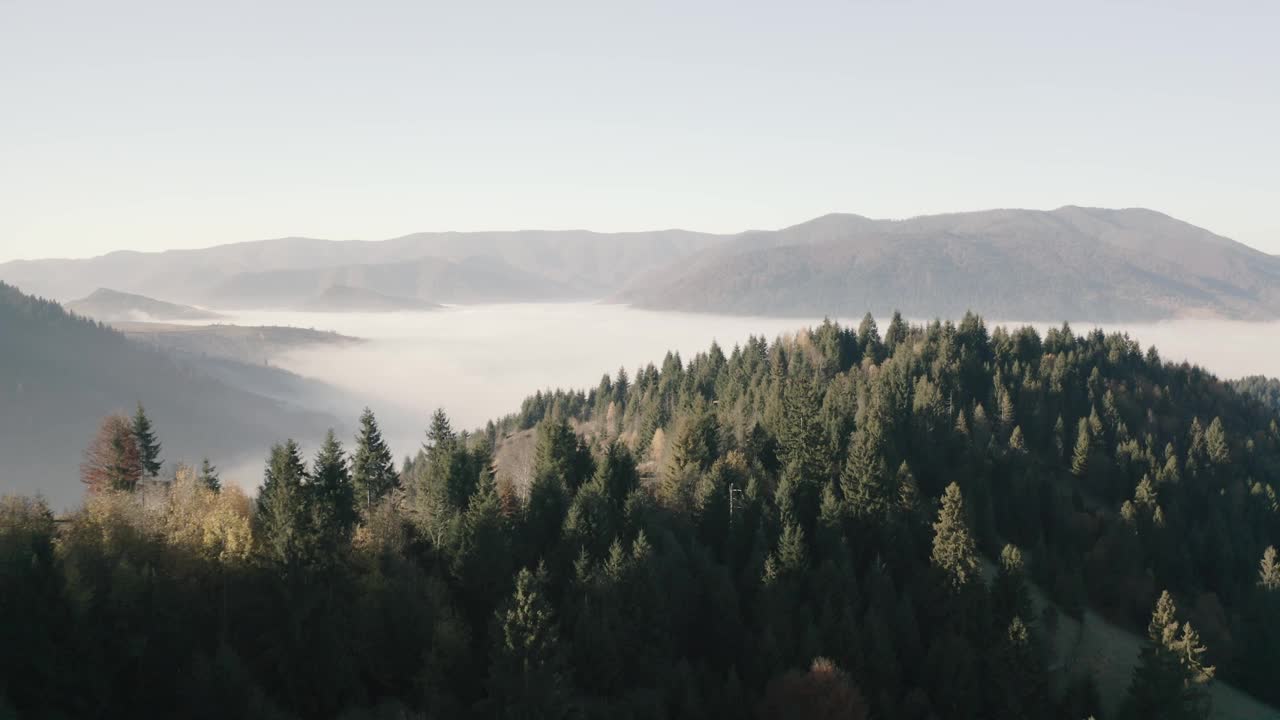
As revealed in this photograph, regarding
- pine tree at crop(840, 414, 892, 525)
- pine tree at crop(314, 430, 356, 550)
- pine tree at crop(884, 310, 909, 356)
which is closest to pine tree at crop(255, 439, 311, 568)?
pine tree at crop(314, 430, 356, 550)

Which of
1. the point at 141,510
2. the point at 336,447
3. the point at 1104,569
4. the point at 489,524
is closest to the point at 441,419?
the point at 336,447

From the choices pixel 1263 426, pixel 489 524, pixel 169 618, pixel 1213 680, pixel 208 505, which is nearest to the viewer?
pixel 169 618

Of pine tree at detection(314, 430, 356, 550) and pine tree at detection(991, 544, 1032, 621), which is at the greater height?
pine tree at detection(314, 430, 356, 550)

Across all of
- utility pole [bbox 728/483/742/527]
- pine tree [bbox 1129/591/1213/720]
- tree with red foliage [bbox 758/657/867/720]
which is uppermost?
utility pole [bbox 728/483/742/527]

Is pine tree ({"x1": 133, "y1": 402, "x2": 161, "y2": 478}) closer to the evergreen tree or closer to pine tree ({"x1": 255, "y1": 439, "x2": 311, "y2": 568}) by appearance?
the evergreen tree

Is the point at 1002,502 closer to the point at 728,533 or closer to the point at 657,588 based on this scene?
the point at 728,533

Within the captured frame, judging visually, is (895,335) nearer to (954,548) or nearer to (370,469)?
(954,548)
